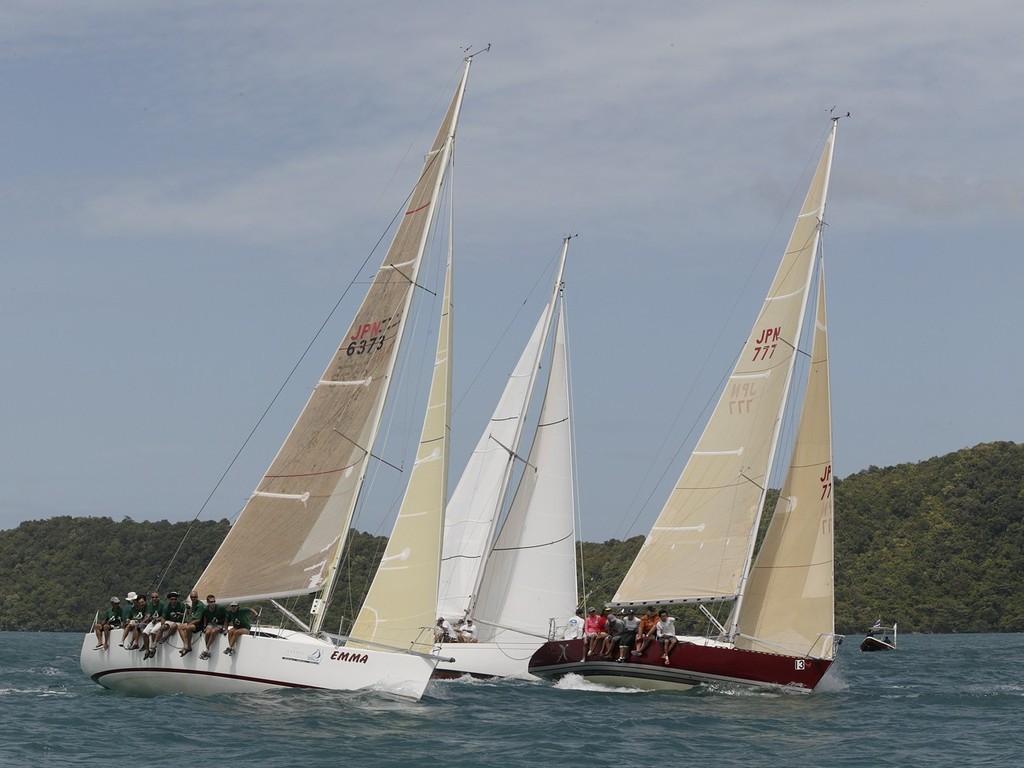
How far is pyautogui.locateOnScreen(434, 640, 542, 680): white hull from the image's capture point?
1310 inches

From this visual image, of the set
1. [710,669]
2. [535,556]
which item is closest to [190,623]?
[710,669]

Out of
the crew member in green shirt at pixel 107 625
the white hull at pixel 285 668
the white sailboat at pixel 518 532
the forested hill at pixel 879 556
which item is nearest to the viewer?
the white hull at pixel 285 668

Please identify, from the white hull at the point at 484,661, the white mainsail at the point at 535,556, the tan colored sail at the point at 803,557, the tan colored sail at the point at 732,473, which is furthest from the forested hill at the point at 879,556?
the tan colored sail at the point at 803,557

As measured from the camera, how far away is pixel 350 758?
20.2m

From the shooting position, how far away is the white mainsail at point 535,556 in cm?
3619

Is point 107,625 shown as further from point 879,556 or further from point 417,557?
point 879,556

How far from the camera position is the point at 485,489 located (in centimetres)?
3856

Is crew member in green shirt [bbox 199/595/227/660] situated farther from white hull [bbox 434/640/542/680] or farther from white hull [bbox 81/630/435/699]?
white hull [bbox 434/640/542/680]

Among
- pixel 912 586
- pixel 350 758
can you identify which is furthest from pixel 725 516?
pixel 912 586

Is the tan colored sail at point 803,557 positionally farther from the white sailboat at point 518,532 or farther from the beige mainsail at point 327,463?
the beige mainsail at point 327,463

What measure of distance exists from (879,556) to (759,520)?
6518 centimetres

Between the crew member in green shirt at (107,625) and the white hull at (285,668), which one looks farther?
the crew member in green shirt at (107,625)

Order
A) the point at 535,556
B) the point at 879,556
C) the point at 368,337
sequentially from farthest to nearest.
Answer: the point at 879,556 < the point at 535,556 < the point at 368,337

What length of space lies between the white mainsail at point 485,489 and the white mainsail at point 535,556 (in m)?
0.40
